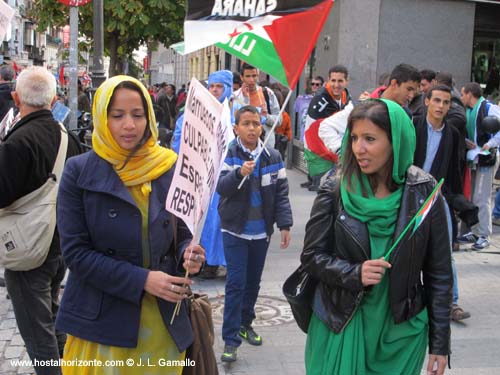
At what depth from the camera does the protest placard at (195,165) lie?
110 inches

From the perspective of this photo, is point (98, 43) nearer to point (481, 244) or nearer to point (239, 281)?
point (481, 244)

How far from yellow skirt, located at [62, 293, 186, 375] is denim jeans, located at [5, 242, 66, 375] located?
4.08 feet

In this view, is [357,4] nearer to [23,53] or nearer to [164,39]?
[164,39]

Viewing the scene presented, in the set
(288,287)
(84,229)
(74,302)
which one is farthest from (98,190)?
(288,287)

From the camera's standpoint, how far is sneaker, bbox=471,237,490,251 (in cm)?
880

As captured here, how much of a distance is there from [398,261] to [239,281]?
7.60ft

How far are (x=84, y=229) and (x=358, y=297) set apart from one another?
1.19m

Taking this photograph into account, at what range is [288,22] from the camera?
4.50 metres

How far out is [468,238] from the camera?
9.17m

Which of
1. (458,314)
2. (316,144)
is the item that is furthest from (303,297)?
(316,144)

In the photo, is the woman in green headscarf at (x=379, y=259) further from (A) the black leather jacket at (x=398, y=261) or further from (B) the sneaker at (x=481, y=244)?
(B) the sneaker at (x=481, y=244)

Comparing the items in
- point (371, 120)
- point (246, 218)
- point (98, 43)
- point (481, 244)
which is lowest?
point (481, 244)

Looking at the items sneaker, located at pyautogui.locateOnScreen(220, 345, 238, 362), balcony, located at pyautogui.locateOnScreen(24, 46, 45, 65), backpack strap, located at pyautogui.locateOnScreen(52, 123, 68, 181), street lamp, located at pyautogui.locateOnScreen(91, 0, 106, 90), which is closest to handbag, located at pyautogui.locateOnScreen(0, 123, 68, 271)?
backpack strap, located at pyautogui.locateOnScreen(52, 123, 68, 181)

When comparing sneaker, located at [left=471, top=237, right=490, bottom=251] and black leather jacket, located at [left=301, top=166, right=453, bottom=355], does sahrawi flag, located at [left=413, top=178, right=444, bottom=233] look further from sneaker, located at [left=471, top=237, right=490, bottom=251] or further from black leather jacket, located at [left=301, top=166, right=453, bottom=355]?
sneaker, located at [left=471, top=237, right=490, bottom=251]
